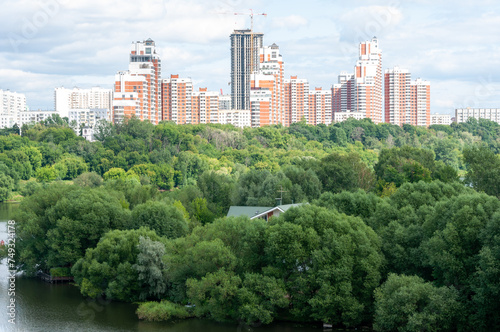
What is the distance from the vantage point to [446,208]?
16750mm

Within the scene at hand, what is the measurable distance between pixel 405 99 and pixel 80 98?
53951 mm

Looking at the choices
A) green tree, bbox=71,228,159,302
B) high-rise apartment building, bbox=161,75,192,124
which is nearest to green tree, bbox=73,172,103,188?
green tree, bbox=71,228,159,302

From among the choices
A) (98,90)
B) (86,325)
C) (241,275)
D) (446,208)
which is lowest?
(86,325)

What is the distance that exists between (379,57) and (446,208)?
81.5 m

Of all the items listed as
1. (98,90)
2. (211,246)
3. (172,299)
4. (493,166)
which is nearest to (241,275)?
(211,246)

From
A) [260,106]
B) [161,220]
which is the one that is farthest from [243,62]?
[161,220]

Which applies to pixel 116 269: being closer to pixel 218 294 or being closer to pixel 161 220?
pixel 161 220

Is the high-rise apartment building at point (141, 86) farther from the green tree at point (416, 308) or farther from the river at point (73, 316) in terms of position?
the green tree at point (416, 308)

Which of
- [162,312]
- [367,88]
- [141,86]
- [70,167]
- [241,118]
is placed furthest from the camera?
[367,88]

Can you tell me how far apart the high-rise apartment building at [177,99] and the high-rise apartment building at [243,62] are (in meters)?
16.0

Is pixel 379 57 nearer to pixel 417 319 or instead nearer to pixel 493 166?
pixel 493 166

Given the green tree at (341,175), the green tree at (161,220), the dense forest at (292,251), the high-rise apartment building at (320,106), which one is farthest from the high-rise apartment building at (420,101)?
the green tree at (161,220)

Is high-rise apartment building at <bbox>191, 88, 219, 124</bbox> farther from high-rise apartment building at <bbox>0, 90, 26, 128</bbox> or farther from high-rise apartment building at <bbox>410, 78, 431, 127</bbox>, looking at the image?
high-rise apartment building at <bbox>0, 90, 26, 128</bbox>

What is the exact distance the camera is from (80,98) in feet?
368
